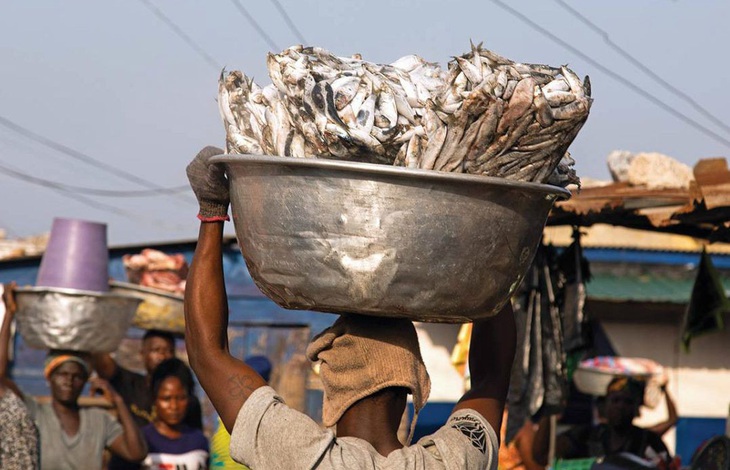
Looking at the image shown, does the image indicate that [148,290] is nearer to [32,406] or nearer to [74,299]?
[74,299]

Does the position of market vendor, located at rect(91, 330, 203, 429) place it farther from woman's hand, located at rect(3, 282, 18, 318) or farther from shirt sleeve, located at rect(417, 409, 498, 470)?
shirt sleeve, located at rect(417, 409, 498, 470)

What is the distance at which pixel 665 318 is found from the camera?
11.2m

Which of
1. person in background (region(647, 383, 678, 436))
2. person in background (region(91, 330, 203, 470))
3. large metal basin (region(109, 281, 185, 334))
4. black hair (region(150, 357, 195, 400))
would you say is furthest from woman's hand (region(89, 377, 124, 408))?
person in background (region(647, 383, 678, 436))

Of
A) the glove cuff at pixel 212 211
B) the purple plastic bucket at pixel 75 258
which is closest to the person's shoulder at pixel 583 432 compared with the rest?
the purple plastic bucket at pixel 75 258

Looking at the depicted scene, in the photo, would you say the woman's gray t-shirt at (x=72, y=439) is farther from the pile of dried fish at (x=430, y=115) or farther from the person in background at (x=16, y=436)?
the pile of dried fish at (x=430, y=115)

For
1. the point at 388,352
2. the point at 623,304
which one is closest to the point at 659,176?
the point at 623,304

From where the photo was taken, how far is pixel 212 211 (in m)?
2.58

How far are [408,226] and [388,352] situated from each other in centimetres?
Answer: 37

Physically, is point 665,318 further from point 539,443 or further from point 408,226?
point 408,226

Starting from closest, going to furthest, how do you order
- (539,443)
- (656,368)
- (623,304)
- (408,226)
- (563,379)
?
(408,226) < (563,379) < (539,443) < (656,368) < (623,304)

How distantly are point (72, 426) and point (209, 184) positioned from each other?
4.65 m

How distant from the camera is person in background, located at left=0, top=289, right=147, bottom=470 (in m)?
6.68

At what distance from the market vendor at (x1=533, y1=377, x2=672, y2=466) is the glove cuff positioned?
4432 millimetres

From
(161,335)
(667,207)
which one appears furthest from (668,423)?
(161,335)
